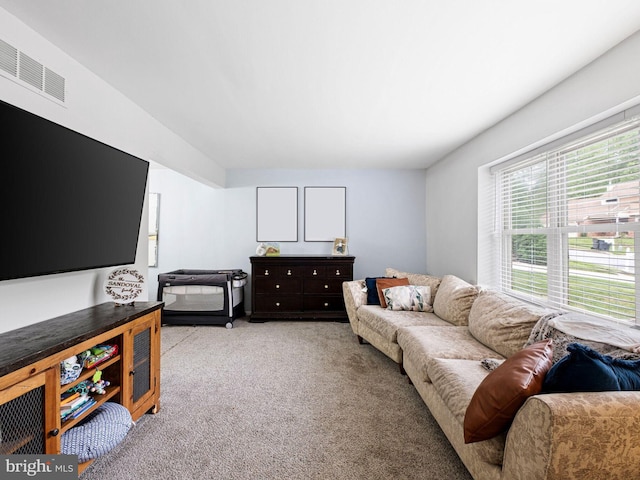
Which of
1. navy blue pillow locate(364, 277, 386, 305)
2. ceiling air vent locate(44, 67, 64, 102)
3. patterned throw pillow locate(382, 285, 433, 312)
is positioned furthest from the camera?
navy blue pillow locate(364, 277, 386, 305)

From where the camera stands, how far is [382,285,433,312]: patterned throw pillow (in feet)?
11.0

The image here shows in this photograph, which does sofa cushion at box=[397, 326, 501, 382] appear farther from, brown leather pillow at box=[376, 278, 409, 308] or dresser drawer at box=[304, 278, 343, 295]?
dresser drawer at box=[304, 278, 343, 295]

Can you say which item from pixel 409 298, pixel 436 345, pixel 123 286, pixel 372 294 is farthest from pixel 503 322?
pixel 123 286

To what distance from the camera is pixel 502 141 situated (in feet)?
9.19

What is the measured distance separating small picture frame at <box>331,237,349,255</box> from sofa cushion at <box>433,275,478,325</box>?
1.73m

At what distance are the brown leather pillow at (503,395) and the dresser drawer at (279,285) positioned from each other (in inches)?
127

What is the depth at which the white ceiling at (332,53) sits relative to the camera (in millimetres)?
1467

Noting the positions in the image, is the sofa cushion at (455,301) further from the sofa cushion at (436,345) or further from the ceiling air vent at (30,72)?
the ceiling air vent at (30,72)

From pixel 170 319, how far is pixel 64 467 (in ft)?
9.61

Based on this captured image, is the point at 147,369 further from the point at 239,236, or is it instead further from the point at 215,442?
the point at 239,236

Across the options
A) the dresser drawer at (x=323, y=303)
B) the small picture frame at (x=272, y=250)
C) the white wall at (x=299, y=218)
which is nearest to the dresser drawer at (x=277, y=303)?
the dresser drawer at (x=323, y=303)

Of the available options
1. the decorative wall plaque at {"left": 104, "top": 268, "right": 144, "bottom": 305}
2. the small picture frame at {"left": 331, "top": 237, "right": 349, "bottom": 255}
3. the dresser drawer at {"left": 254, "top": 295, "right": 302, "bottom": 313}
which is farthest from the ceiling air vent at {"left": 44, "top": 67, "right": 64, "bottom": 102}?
the small picture frame at {"left": 331, "top": 237, "right": 349, "bottom": 255}

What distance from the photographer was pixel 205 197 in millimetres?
4797

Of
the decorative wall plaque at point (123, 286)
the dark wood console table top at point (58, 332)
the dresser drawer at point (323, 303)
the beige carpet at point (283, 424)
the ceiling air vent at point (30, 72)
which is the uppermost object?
the ceiling air vent at point (30, 72)
